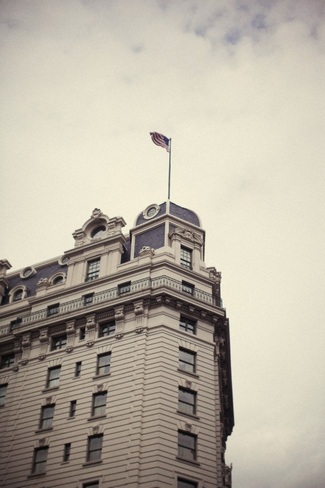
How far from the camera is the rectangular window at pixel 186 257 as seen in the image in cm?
5521

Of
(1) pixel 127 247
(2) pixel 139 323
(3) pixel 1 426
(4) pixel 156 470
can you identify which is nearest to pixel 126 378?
(2) pixel 139 323

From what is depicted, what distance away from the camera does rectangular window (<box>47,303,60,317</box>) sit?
182ft

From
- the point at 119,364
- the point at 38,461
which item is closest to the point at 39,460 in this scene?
the point at 38,461

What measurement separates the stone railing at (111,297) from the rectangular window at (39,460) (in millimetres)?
11807

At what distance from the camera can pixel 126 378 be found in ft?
153

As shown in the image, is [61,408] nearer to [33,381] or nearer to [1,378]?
[33,381]

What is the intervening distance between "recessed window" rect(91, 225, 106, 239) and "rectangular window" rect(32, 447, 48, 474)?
21.1 m

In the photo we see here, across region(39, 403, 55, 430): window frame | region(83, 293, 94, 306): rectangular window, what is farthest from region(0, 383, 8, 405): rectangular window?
region(83, 293, 94, 306): rectangular window

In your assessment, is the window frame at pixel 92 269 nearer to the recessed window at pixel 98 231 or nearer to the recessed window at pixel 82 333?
the recessed window at pixel 98 231

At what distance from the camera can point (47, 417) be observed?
48.3m

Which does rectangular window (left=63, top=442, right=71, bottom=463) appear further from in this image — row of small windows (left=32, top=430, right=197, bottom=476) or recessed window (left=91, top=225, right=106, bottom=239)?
recessed window (left=91, top=225, right=106, bottom=239)

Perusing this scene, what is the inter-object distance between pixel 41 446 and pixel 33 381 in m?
6.35

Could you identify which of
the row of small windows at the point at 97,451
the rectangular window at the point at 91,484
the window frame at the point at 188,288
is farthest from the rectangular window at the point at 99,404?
the window frame at the point at 188,288

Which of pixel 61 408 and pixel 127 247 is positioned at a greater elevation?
pixel 127 247
